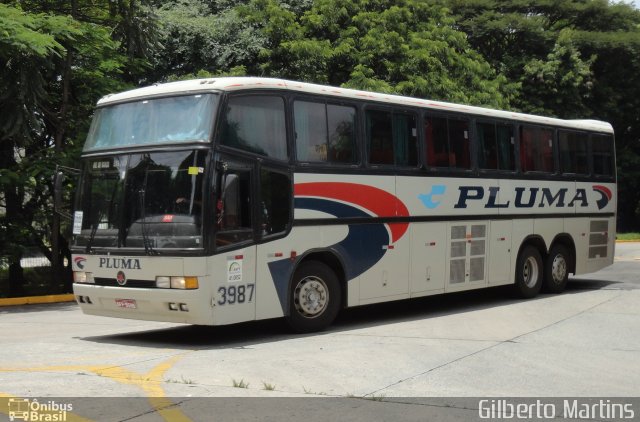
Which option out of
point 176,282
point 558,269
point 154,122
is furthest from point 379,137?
point 558,269

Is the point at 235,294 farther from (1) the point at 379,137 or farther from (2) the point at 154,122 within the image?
(1) the point at 379,137

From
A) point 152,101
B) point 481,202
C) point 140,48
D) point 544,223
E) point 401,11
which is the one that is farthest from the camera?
point 401,11

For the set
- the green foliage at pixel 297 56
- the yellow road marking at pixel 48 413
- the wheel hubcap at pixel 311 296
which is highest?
the green foliage at pixel 297 56

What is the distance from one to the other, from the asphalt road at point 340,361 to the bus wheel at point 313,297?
318 mm

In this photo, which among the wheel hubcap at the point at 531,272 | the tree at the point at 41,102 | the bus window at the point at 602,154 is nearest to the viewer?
the wheel hubcap at the point at 531,272

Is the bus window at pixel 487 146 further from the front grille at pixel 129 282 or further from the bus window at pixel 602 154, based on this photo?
the front grille at pixel 129 282

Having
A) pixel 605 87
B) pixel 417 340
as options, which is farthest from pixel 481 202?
pixel 605 87

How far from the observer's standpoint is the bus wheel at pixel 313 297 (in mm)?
12094

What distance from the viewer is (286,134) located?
39.3ft

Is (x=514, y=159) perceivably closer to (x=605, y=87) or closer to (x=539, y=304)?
(x=539, y=304)

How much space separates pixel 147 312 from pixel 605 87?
1468 inches

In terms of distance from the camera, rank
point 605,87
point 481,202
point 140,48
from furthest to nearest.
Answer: point 605,87 < point 140,48 < point 481,202

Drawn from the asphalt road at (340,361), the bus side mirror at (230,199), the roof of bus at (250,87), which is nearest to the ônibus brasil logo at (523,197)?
the roof of bus at (250,87)

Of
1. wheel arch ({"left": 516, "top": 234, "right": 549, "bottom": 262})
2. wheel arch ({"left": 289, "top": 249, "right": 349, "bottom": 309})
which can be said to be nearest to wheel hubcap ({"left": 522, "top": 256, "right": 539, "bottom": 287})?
wheel arch ({"left": 516, "top": 234, "right": 549, "bottom": 262})
